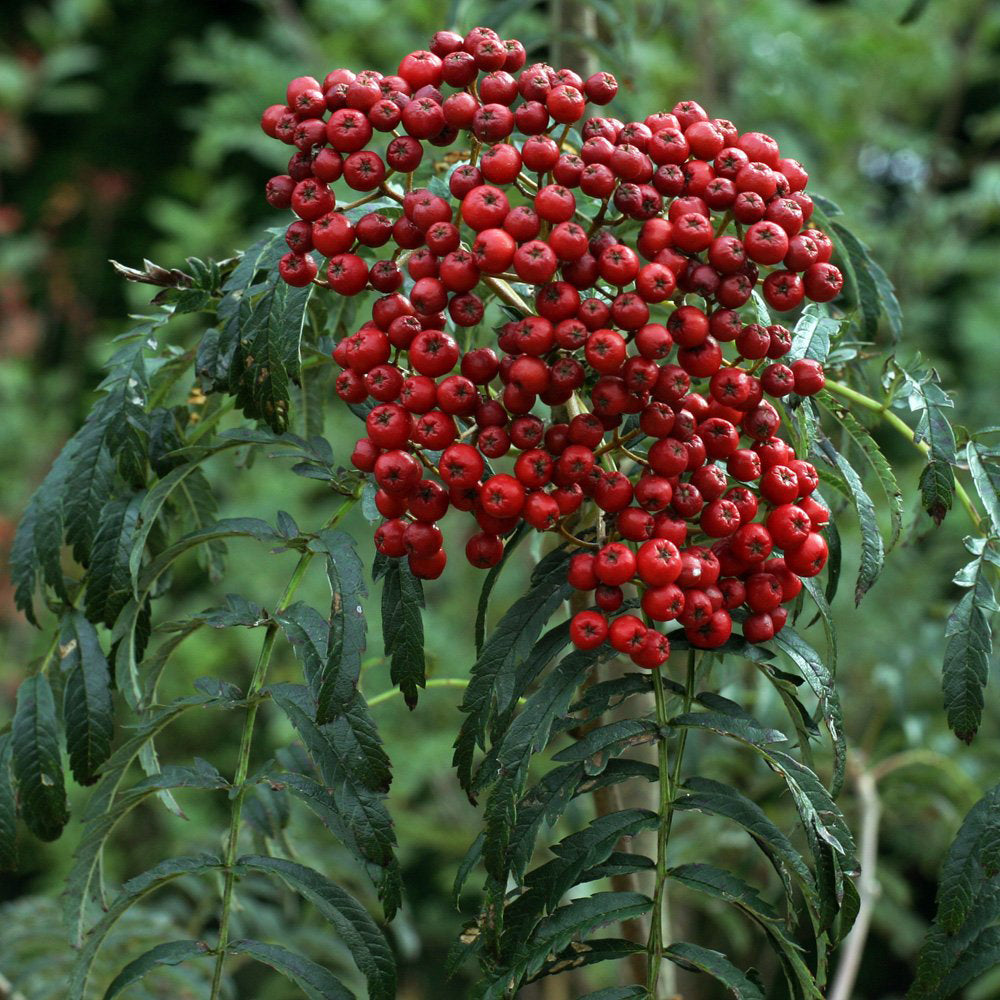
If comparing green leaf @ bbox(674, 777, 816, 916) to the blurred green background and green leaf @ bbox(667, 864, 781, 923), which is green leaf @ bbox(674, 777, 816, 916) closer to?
green leaf @ bbox(667, 864, 781, 923)

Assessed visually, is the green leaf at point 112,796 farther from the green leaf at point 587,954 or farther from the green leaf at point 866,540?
the green leaf at point 866,540

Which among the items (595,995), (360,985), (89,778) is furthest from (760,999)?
(360,985)

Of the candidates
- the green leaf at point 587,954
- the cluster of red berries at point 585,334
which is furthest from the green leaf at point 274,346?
the green leaf at point 587,954

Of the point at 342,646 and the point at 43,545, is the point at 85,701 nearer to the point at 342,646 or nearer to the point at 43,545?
the point at 43,545

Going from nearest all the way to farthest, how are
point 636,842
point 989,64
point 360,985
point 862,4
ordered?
1. point 636,842
2. point 360,985
3. point 862,4
4. point 989,64

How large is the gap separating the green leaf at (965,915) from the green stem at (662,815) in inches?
7.6

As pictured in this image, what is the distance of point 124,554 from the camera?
→ 3.20ft

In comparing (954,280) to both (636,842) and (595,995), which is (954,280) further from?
(595,995)

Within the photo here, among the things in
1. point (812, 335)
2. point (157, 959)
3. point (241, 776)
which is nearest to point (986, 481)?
point (812, 335)

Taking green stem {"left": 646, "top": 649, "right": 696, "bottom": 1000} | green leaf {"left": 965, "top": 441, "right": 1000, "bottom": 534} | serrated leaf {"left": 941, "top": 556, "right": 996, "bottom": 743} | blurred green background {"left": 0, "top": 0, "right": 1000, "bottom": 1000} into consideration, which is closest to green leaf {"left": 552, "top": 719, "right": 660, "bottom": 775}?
green stem {"left": 646, "top": 649, "right": 696, "bottom": 1000}

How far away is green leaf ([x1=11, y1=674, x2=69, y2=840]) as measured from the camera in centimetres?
97

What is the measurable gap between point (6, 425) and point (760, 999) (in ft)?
11.4

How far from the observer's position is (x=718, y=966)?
806 millimetres

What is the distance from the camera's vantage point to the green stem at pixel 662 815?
826 millimetres
